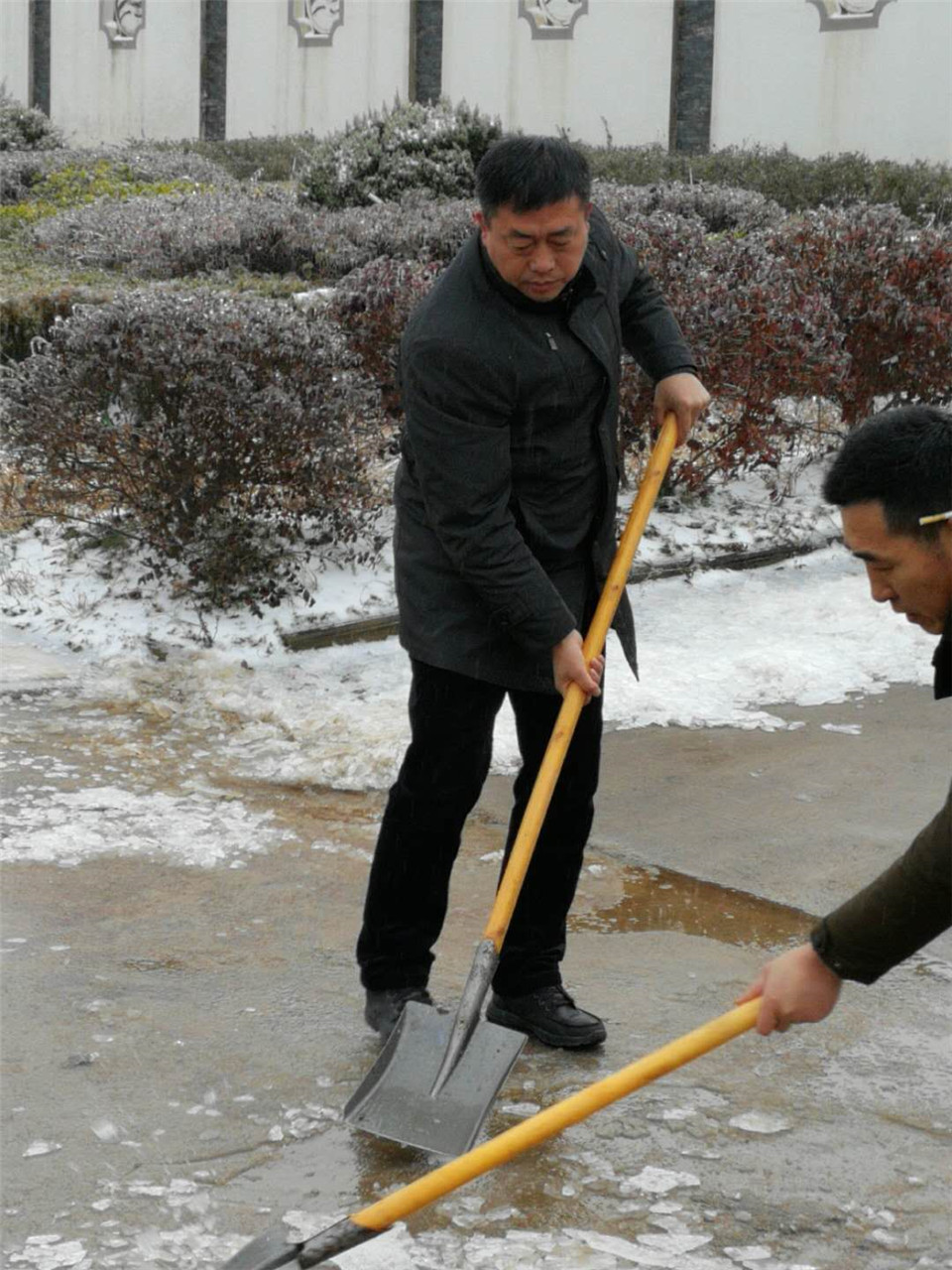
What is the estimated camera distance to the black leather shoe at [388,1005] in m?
3.44

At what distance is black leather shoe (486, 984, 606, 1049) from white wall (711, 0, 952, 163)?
17349 millimetres

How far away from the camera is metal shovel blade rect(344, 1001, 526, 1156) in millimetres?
3031

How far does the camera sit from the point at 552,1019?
11.4 feet

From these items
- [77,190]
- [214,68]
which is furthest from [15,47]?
[77,190]

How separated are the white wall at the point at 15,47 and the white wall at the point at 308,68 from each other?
19.1 ft

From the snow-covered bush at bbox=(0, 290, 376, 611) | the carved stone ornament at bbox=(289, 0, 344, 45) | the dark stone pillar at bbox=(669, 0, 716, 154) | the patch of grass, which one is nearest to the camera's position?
the snow-covered bush at bbox=(0, 290, 376, 611)

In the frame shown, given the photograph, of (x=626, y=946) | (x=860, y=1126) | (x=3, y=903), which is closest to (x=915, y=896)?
(x=860, y=1126)

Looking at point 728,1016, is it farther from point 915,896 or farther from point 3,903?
point 3,903

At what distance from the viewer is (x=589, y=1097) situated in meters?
2.34

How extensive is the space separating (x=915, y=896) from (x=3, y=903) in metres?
2.58

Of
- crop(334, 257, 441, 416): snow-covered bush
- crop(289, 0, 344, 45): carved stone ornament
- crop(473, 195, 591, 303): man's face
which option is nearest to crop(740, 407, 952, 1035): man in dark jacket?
crop(473, 195, 591, 303): man's face

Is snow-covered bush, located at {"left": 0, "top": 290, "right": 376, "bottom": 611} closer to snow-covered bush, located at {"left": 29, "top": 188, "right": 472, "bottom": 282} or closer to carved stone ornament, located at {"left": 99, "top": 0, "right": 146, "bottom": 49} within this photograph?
snow-covered bush, located at {"left": 29, "top": 188, "right": 472, "bottom": 282}

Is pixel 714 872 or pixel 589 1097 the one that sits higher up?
pixel 589 1097

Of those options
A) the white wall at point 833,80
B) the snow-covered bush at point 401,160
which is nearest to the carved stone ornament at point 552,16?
the white wall at point 833,80
